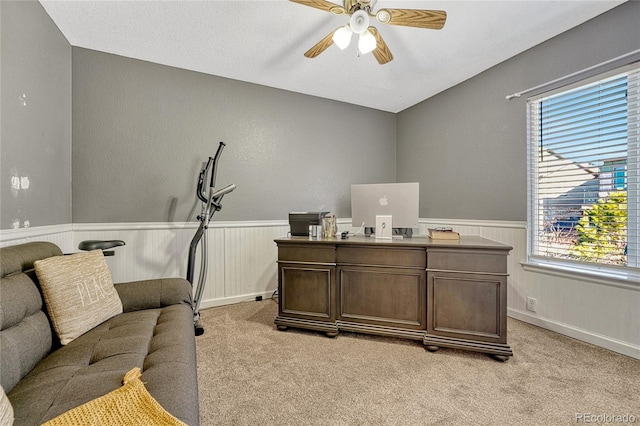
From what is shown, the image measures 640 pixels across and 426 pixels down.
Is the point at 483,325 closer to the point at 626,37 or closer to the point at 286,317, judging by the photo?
the point at 286,317

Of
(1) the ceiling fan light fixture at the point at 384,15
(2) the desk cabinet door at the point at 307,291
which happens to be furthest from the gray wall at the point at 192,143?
(1) the ceiling fan light fixture at the point at 384,15

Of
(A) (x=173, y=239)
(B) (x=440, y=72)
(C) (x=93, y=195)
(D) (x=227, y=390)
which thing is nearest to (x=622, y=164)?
(B) (x=440, y=72)

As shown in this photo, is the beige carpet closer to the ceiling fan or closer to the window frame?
the window frame

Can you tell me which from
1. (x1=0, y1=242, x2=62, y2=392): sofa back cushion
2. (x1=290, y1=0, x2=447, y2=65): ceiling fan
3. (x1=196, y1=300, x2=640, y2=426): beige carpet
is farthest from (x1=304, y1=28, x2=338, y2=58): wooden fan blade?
(x1=196, y1=300, x2=640, y2=426): beige carpet

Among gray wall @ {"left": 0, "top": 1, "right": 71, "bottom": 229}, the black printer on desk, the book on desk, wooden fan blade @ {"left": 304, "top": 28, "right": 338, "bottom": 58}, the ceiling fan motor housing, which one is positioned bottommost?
the book on desk

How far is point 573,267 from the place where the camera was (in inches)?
99.3

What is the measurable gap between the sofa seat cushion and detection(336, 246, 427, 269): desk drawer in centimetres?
134

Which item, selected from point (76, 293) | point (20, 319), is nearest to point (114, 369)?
point (20, 319)

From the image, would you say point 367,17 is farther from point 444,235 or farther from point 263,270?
point 263,270

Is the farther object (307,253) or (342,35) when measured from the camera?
(307,253)

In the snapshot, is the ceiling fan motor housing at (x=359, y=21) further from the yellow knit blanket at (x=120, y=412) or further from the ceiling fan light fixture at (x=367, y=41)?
the yellow knit blanket at (x=120, y=412)

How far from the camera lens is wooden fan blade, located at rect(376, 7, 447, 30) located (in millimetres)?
1869

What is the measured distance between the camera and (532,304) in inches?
110

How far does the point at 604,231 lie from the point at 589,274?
0.37 metres
